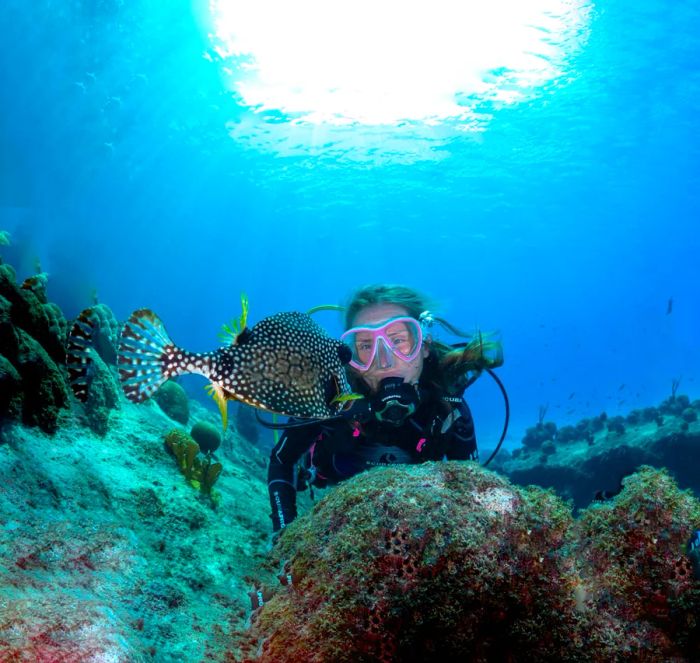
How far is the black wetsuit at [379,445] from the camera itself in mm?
4445

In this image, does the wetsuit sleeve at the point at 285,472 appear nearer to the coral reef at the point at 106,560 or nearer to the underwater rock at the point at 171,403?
the coral reef at the point at 106,560

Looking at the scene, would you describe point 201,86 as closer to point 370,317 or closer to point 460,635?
point 370,317

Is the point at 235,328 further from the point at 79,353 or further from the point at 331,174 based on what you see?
the point at 331,174

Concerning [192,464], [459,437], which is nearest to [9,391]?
[192,464]

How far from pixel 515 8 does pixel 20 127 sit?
130 ft

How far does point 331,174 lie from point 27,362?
114 ft

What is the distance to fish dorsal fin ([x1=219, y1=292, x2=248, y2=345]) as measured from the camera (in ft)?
8.63

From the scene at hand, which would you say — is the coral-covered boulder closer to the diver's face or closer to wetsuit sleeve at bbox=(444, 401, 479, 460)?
wetsuit sleeve at bbox=(444, 401, 479, 460)

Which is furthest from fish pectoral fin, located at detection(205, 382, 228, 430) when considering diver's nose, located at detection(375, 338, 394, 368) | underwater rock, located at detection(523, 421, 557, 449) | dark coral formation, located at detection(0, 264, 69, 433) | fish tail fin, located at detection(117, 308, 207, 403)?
underwater rock, located at detection(523, 421, 557, 449)

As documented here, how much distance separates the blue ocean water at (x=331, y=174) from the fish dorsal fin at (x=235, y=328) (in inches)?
138

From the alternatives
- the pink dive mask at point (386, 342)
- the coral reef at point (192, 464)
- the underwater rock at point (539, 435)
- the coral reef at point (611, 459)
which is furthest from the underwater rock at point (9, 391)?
the underwater rock at point (539, 435)

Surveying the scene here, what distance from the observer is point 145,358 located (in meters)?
2.55

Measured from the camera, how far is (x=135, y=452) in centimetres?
505

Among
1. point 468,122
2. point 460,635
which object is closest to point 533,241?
point 468,122
